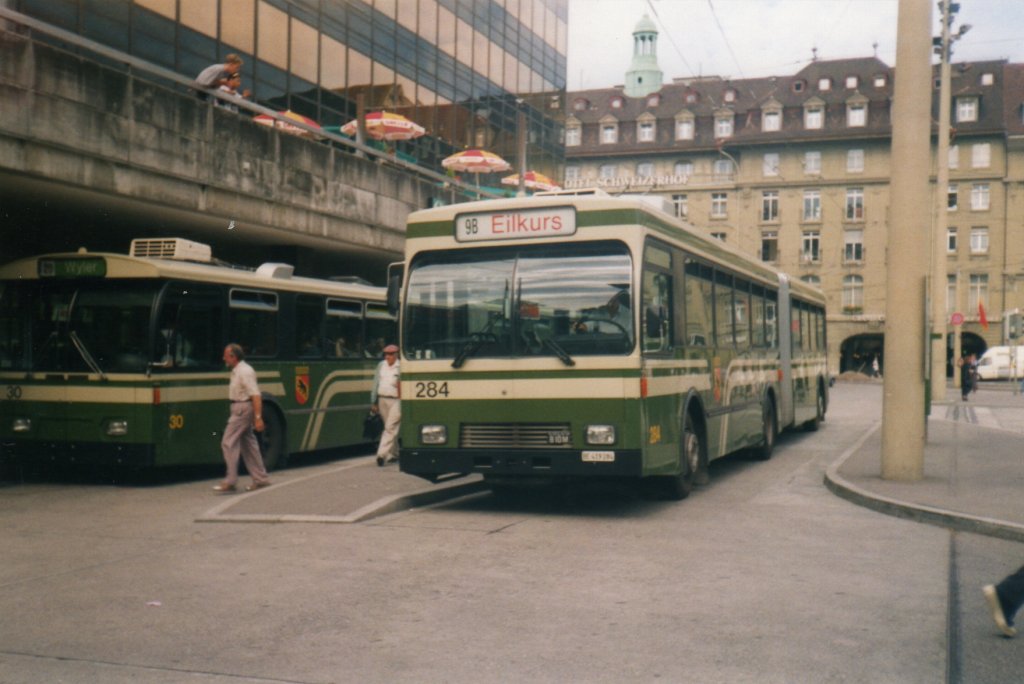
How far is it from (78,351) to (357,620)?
8.31 m

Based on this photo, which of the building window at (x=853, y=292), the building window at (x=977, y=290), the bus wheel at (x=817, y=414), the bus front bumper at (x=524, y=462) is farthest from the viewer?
the building window at (x=853, y=292)

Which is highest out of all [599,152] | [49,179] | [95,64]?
[599,152]

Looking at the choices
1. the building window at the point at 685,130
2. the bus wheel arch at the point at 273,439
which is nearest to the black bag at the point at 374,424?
the bus wheel arch at the point at 273,439

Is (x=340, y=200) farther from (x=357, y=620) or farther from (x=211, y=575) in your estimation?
(x=357, y=620)

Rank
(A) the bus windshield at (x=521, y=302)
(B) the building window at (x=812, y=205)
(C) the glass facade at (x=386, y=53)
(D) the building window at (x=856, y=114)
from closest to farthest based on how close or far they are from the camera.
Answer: (A) the bus windshield at (x=521, y=302) → (C) the glass facade at (x=386, y=53) → (D) the building window at (x=856, y=114) → (B) the building window at (x=812, y=205)

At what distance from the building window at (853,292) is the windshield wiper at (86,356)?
67.0 m

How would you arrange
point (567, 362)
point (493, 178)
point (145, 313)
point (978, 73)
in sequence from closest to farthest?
point (567, 362) → point (145, 313) → point (493, 178) → point (978, 73)

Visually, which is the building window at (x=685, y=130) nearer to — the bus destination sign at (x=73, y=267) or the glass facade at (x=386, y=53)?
the glass facade at (x=386, y=53)

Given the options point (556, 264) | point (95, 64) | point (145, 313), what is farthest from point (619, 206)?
point (95, 64)

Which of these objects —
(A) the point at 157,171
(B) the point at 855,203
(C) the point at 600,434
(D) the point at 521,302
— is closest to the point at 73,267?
(A) the point at 157,171

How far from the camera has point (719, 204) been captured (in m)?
78.4

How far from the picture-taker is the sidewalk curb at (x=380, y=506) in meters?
10.3

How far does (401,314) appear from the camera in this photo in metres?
11.1

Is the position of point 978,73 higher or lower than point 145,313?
higher
